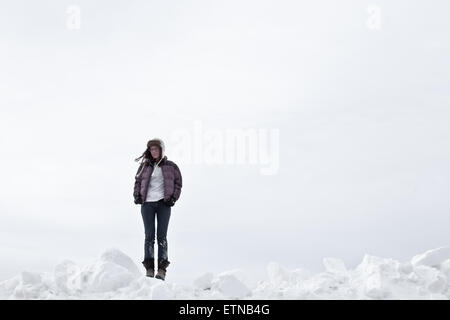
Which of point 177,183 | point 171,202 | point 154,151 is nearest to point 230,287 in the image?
point 171,202

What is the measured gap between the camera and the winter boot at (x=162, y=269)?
41.9 feet

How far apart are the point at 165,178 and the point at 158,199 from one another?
1.49ft

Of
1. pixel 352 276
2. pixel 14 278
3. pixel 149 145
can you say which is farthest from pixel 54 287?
pixel 352 276

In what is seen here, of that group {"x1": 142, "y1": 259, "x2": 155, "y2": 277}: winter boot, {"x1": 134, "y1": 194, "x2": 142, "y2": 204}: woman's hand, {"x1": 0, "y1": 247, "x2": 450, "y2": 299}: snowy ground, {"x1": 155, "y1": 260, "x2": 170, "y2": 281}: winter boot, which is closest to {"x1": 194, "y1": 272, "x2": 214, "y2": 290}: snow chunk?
{"x1": 0, "y1": 247, "x2": 450, "y2": 299}: snowy ground

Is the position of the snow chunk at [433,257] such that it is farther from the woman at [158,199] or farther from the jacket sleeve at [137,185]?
the jacket sleeve at [137,185]

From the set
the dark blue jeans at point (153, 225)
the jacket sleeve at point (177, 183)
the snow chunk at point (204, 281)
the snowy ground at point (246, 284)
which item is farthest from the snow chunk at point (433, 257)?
the dark blue jeans at point (153, 225)

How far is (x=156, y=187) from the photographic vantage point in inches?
508

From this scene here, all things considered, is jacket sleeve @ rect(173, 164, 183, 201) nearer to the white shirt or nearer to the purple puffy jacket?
the purple puffy jacket

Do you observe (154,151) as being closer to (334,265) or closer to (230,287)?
(230,287)

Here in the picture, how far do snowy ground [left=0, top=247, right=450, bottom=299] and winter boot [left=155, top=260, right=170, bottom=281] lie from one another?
1.02 meters

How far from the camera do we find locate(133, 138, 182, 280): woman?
41.9ft
